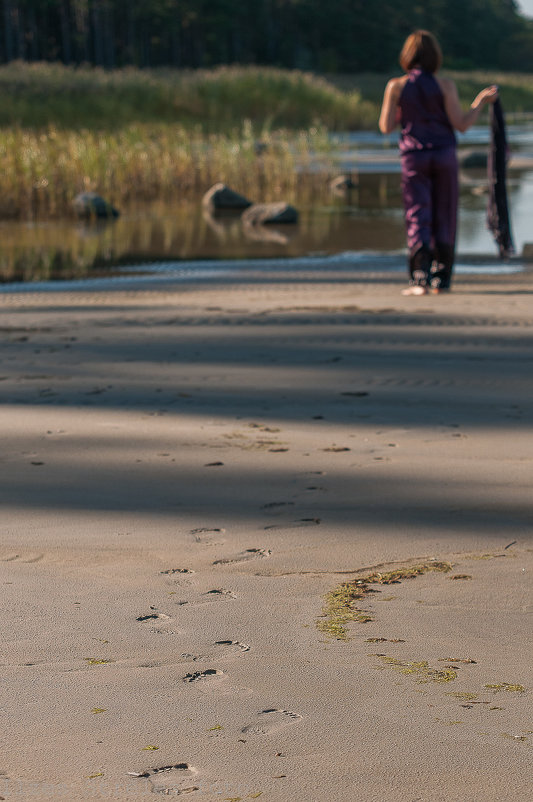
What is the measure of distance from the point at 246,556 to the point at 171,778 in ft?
3.35

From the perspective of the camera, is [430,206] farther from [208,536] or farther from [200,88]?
[200,88]

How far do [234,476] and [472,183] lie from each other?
1492 cm

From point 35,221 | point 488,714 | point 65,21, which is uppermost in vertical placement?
point 65,21

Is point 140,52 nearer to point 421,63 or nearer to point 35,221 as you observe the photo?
point 35,221

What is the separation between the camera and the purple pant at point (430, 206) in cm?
688

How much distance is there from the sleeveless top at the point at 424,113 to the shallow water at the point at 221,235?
9.12 ft

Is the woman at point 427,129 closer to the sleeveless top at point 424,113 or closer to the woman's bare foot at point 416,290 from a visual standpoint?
the sleeveless top at point 424,113

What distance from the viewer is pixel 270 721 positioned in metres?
1.88

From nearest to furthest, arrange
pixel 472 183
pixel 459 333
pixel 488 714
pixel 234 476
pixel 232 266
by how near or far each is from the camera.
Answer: pixel 488 714 < pixel 234 476 < pixel 459 333 < pixel 232 266 < pixel 472 183

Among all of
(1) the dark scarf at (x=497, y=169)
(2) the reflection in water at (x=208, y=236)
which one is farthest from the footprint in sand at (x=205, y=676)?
(2) the reflection in water at (x=208, y=236)

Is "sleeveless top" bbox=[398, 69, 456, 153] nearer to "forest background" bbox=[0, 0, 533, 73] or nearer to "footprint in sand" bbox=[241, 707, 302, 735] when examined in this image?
"footprint in sand" bbox=[241, 707, 302, 735]

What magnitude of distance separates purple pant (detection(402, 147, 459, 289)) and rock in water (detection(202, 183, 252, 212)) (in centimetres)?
725

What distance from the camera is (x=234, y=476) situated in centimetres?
336

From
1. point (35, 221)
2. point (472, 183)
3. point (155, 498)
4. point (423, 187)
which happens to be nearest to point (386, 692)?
point (155, 498)
